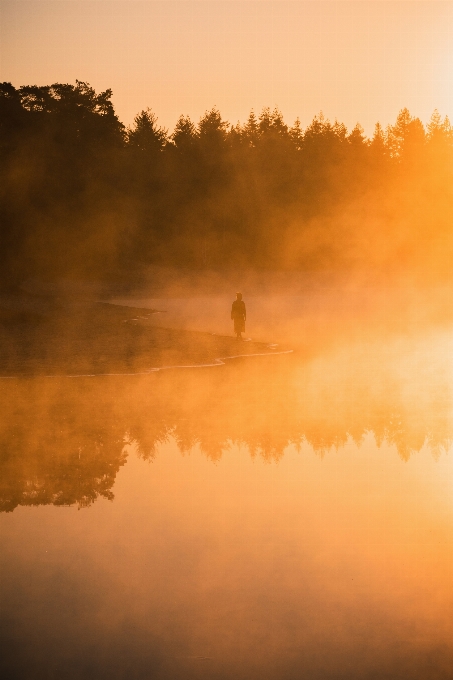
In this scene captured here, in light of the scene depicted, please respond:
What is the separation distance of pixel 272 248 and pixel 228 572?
282ft

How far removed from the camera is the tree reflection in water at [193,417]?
35.2ft

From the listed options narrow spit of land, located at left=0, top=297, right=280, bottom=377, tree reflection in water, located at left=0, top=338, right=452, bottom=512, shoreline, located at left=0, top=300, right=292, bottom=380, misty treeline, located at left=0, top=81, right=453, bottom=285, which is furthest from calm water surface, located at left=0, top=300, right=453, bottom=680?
misty treeline, located at left=0, top=81, right=453, bottom=285

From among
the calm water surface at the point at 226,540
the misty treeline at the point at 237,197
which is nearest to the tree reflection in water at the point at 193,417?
the calm water surface at the point at 226,540

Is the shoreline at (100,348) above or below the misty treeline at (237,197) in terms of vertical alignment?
below

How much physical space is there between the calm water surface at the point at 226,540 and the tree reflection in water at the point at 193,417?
6 centimetres

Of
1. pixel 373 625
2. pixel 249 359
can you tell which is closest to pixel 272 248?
pixel 249 359

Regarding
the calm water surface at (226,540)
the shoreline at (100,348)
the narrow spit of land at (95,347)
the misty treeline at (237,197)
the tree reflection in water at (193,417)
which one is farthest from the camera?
the misty treeline at (237,197)

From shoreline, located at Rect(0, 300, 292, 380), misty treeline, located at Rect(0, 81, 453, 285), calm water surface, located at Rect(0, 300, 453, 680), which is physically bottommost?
calm water surface, located at Rect(0, 300, 453, 680)

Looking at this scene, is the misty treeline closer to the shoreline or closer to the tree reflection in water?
the shoreline

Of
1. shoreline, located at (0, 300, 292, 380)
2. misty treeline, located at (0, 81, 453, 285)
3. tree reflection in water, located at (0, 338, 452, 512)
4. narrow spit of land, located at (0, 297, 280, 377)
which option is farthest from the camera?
misty treeline, located at (0, 81, 453, 285)

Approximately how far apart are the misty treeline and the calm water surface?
4280 centimetres

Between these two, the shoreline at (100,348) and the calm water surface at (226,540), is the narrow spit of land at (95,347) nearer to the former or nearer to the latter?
the shoreline at (100,348)

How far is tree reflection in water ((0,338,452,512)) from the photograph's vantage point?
1072 cm

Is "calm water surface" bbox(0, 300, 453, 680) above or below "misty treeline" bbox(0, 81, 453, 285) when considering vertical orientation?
below
